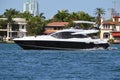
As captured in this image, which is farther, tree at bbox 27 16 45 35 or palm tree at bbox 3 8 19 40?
tree at bbox 27 16 45 35

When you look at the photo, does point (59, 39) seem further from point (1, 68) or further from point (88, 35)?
point (1, 68)

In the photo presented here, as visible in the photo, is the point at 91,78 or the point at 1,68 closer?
the point at 91,78

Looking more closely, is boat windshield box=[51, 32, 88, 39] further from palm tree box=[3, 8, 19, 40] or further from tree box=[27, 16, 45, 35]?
tree box=[27, 16, 45, 35]

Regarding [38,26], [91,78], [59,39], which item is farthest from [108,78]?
[38,26]

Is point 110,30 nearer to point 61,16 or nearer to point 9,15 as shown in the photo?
point 61,16

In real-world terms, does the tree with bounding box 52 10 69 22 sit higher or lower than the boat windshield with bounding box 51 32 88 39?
higher

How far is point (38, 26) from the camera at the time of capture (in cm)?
15212

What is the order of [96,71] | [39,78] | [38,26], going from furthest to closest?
1. [38,26]
2. [96,71]
3. [39,78]

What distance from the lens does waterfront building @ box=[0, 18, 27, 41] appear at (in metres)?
150

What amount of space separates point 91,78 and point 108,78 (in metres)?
1.03

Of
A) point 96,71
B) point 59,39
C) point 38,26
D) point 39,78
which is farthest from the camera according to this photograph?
point 38,26

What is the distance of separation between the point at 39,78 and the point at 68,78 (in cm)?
175

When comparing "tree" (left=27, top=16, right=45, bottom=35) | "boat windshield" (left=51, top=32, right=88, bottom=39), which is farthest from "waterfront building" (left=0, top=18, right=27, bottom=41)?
"boat windshield" (left=51, top=32, right=88, bottom=39)

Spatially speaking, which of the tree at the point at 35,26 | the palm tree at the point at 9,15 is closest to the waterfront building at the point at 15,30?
the palm tree at the point at 9,15
